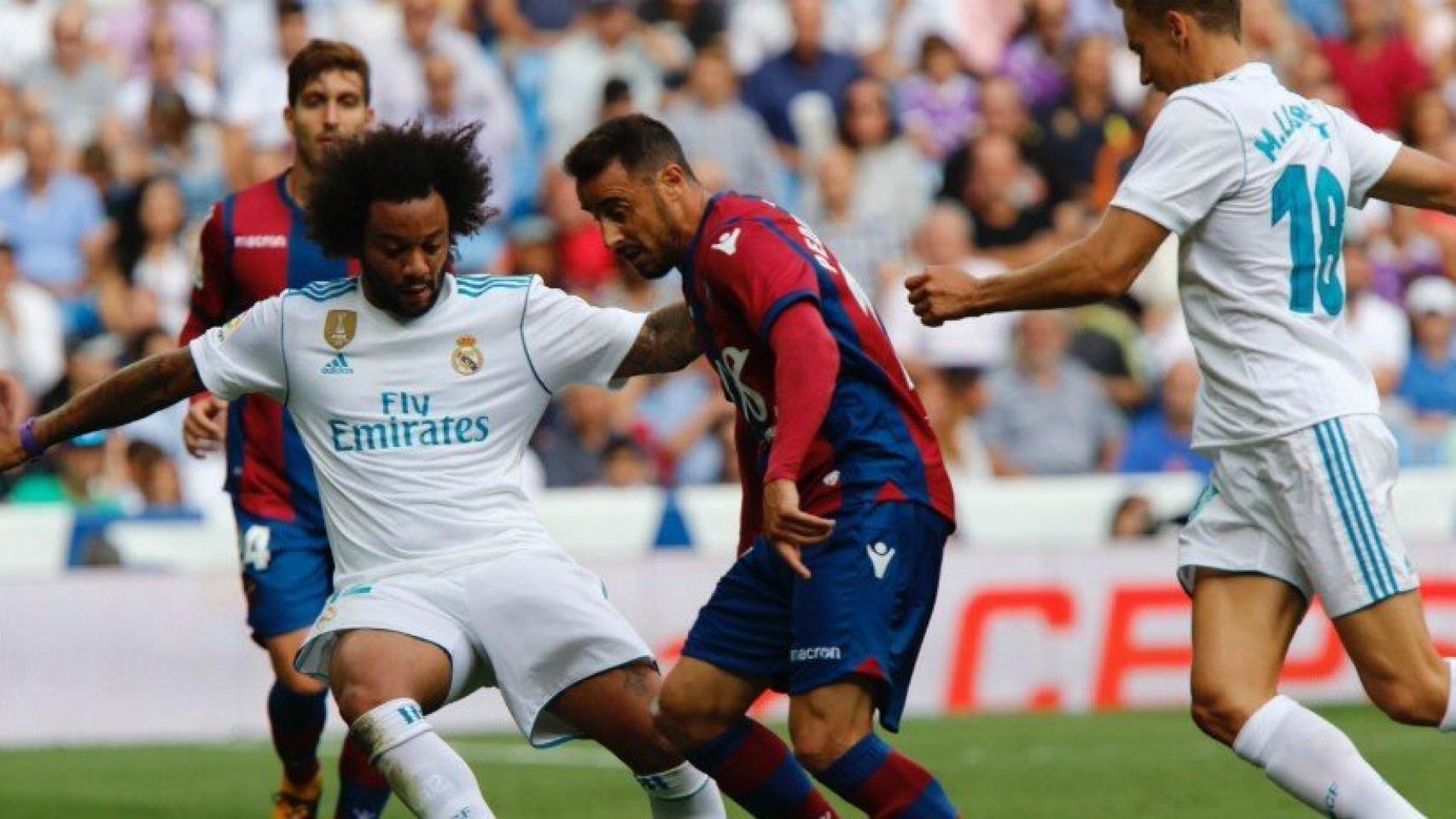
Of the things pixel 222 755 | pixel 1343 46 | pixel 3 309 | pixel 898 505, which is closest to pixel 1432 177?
pixel 898 505

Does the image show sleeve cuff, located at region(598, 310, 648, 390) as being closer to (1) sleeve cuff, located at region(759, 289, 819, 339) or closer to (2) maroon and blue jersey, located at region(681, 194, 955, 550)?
(2) maroon and blue jersey, located at region(681, 194, 955, 550)

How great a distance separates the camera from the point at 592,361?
7.34m

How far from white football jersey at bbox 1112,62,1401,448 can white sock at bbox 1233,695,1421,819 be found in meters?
0.70

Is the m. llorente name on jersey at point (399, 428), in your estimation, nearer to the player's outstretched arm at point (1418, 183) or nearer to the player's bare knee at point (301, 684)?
the player's bare knee at point (301, 684)

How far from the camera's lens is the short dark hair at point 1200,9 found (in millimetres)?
6586

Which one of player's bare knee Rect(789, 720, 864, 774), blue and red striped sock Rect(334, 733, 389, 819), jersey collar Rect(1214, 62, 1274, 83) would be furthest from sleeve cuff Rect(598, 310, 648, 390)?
jersey collar Rect(1214, 62, 1274, 83)

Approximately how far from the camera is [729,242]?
21.6 feet

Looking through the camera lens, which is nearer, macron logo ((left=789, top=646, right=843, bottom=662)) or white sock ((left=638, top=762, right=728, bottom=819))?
macron logo ((left=789, top=646, right=843, bottom=662))

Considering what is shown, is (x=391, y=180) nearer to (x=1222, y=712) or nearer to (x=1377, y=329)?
(x=1222, y=712)

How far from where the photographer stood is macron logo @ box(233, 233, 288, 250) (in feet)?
28.4

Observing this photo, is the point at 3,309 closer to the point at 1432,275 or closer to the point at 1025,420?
the point at 1025,420

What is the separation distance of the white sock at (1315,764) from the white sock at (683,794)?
149cm

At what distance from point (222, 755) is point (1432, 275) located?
9.00 metres

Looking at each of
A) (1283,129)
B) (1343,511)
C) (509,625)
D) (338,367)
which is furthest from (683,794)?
(1283,129)
